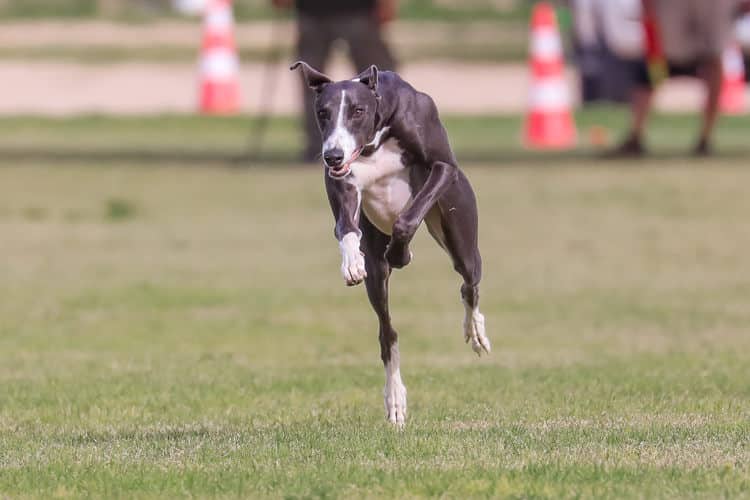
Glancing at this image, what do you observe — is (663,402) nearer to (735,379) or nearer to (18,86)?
(735,379)

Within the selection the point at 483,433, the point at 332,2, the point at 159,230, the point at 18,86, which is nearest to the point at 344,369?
the point at 483,433

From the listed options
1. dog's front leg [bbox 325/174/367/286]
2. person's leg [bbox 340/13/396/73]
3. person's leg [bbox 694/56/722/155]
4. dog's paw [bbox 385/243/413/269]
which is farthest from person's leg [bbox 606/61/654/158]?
dog's front leg [bbox 325/174/367/286]

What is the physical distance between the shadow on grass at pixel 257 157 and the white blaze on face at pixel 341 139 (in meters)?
12.3

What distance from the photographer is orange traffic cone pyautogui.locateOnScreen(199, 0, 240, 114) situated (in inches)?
1001

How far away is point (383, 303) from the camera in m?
6.86

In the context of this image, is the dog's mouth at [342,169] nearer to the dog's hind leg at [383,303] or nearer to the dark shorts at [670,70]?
the dog's hind leg at [383,303]

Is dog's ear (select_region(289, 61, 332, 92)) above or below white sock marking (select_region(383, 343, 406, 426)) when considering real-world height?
above

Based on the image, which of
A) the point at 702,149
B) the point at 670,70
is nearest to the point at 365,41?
the point at 670,70

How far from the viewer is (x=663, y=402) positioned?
7754 millimetres

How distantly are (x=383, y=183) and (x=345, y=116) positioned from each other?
419mm

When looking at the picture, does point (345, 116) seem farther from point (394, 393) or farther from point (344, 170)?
point (394, 393)

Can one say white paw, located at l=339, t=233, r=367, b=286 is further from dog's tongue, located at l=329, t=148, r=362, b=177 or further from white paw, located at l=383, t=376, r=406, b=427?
white paw, located at l=383, t=376, r=406, b=427

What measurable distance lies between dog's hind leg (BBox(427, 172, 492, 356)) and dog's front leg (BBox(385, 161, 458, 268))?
0.12 meters

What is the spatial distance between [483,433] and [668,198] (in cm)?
1014
